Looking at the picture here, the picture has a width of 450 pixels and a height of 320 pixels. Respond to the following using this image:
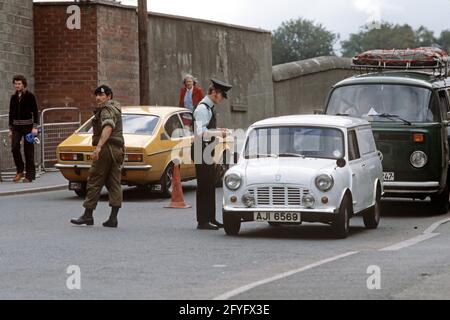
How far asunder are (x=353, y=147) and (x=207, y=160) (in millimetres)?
1861

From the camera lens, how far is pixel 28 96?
23297 millimetres

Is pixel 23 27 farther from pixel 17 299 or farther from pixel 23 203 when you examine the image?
pixel 17 299

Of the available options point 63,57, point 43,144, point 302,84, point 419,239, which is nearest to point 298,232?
point 419,239

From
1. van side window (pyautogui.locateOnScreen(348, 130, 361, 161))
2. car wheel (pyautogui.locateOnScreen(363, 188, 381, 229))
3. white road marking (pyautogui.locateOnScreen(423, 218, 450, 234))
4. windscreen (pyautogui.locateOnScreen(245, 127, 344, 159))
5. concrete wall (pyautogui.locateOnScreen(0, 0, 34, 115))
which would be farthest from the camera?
concrete wall (pyautogui.locateOnScreen(0, 0, 34, 115))

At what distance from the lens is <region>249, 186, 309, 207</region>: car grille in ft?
49.4

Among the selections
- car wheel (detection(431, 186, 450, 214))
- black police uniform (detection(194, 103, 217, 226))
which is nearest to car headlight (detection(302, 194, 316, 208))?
black police uniform (detection(194, 103, 217, 226))

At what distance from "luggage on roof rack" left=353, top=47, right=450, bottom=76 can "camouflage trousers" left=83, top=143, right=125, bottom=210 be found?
7214 mm

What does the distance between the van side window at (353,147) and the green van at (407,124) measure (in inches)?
110

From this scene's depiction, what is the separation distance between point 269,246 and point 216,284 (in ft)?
11.1

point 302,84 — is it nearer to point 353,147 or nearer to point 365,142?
point 365,142

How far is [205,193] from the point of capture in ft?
54.0

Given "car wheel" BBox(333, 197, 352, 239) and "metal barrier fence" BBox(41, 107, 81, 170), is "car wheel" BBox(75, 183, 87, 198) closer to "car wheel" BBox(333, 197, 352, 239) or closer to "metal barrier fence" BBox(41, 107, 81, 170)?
"metal barrier fence" BBox(41, 107, 81, 170)

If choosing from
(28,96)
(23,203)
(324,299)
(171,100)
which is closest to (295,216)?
(324,299)

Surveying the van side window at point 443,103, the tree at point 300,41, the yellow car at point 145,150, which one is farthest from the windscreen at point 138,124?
the tree at point 300,41
